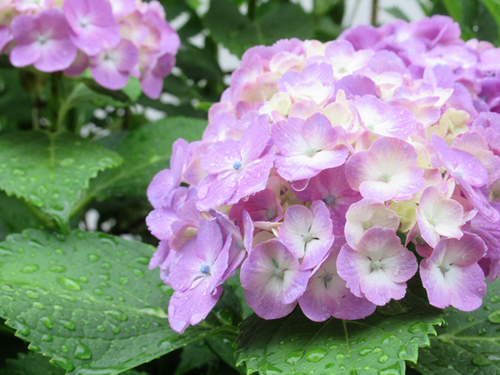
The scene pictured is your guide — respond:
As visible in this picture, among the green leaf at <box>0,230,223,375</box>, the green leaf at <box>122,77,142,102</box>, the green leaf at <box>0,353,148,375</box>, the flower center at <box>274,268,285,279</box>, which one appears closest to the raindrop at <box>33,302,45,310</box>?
the green leaf at <box>0,230,223,375</box>

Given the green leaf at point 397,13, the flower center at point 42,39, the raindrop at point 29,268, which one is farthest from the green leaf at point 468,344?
the green leaf at point 397,13

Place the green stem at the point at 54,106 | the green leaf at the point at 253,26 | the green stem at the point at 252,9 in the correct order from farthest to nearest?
the green stem at the point at 252,9
the green leaf at the point at 253,26
the green stem at the point at 54,106

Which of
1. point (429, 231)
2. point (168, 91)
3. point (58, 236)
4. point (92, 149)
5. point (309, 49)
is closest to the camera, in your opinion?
point (429, 231)

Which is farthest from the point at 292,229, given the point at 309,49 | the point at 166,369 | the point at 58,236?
the point at 166,369

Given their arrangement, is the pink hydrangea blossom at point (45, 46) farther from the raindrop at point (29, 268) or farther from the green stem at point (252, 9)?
the green stem at point (252, 9)

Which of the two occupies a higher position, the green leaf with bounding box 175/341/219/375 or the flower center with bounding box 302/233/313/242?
the flower center with bounding box 302/233/313/242

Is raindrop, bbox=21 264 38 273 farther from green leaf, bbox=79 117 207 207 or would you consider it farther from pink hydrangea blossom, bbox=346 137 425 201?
pink hydrangea blossom, bbox=346 137 425 201

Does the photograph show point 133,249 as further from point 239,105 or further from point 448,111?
point 448,111
